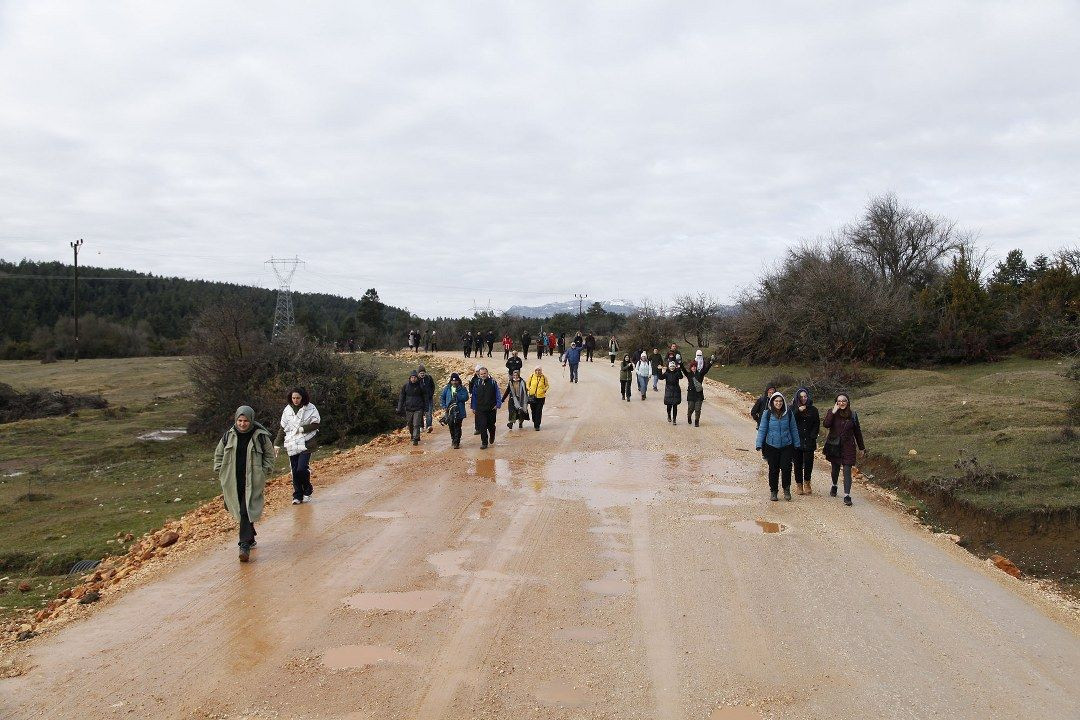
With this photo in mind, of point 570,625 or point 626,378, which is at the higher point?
point 626,378

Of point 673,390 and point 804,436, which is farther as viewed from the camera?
point 673,390

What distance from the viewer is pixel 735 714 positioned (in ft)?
16.9

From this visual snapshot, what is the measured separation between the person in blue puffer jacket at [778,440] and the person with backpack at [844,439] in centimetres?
66

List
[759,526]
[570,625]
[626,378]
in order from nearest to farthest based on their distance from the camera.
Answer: [570,625] < [759,526] < [626,378]

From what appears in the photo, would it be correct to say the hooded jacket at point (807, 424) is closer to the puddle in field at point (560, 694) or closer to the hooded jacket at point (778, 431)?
the hooded jacket at point (778, 431)

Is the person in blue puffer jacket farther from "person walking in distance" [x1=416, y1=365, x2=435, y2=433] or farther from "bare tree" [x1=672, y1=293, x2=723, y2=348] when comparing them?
"bare tree" [x1=672, y1=293, x2=723, y2=348]

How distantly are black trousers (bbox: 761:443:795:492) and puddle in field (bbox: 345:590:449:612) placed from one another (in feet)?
20.2

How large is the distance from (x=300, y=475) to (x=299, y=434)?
64 centimetres

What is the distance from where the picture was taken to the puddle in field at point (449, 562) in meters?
8.02

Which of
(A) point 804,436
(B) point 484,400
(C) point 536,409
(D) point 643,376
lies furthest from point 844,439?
(D) point 643,376

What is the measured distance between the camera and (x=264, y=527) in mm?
10094

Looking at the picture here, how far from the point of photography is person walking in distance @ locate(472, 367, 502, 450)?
51.4 feet

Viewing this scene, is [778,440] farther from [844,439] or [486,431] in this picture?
[486,431]

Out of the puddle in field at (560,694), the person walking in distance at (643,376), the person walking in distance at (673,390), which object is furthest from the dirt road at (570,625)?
the person walking in distance at (643,376)
